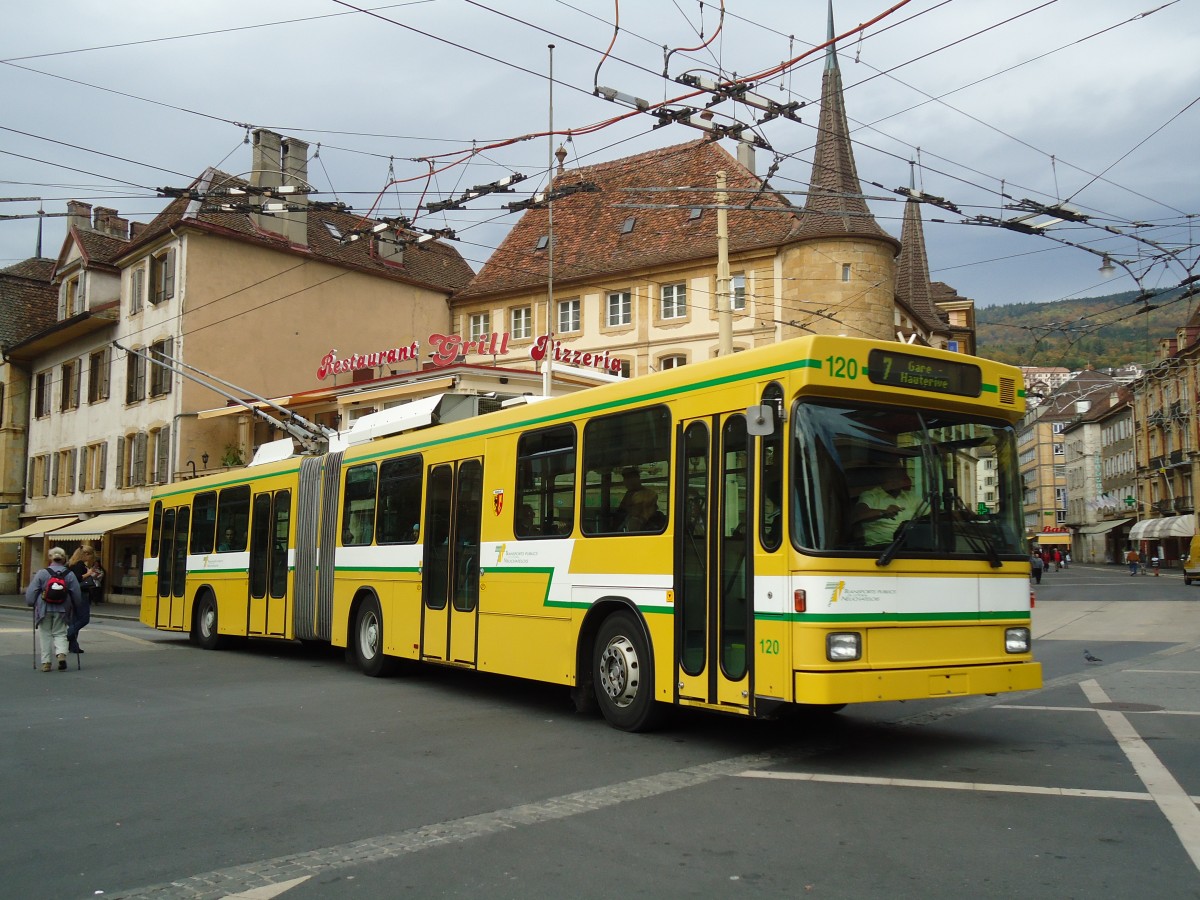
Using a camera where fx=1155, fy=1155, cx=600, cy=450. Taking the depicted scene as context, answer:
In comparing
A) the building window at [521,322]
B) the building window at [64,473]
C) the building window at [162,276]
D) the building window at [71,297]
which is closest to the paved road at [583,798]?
the building window at [162,276]

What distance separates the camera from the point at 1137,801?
673 centimetres

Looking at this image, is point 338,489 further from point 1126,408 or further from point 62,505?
point 1126,408

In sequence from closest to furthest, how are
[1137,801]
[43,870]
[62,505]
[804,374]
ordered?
[43,870] < [1137,801] < [804,374] < [62,505]

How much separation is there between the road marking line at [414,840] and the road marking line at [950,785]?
0.40 m

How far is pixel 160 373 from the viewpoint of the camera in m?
40.5

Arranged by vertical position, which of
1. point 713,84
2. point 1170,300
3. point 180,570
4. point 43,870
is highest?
point 713,84

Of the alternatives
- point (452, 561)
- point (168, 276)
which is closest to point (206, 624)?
point (452, 561)

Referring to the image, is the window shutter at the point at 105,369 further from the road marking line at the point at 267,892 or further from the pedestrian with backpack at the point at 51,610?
the road marking line at the point at 267,892

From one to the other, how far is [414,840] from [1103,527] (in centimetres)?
10301

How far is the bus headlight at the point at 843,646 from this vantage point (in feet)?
25.3

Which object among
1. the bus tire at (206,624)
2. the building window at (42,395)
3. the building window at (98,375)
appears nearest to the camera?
the bus tire at (206,624)

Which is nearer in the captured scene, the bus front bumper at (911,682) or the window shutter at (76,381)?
the bus front bumper at (911,682)

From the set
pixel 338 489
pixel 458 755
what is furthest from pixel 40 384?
pixel 458 755

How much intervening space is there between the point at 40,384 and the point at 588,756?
162ft
